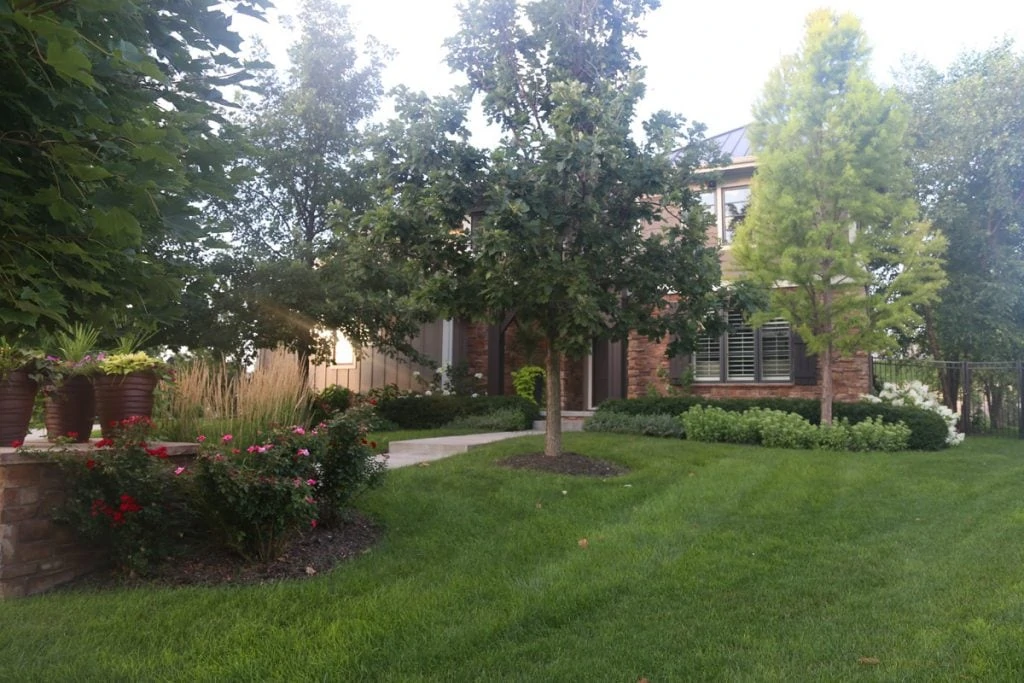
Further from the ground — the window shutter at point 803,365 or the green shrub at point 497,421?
the window shutter at point 803,365

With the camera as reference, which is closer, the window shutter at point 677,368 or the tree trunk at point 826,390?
→ the tree trunk at point 826,390

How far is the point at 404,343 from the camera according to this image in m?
14.7

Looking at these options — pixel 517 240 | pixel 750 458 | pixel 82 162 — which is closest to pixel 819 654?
pixel 82 162

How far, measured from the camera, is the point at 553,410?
807cm

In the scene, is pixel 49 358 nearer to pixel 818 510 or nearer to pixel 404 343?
pixel 818 510

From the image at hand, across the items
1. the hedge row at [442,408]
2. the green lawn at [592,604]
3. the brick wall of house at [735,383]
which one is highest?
the brick wall of house at [735,383]

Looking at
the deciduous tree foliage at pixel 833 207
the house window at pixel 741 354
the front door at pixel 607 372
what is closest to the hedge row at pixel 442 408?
the front door at pixel 607 372

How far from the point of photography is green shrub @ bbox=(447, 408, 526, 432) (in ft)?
40.1

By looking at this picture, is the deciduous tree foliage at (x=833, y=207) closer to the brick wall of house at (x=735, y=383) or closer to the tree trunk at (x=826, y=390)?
the tree trunk at (x=826, y=390)

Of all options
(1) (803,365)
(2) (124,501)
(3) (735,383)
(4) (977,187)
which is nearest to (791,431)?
(1) (803,365)

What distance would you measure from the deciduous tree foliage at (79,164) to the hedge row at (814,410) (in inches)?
395

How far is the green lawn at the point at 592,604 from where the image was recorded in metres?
2.99

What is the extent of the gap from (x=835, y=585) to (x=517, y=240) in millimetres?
3910

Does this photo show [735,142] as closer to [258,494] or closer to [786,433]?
[786,433]
